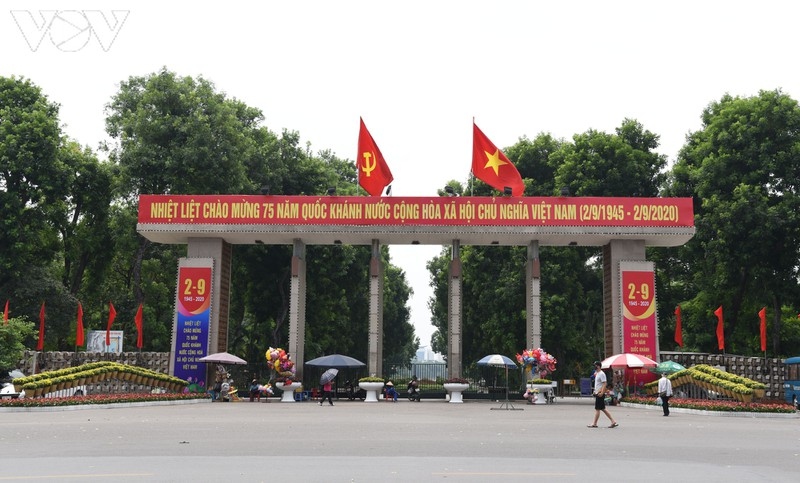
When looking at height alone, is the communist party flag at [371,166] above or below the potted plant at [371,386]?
above

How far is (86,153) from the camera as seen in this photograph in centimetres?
4594

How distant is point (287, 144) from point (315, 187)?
3.12 meters

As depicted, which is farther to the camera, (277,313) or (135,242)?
(277,313)

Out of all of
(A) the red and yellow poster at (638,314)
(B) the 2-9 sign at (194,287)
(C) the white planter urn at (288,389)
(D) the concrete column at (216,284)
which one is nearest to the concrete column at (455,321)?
(C) the white planter urn at (288,389)

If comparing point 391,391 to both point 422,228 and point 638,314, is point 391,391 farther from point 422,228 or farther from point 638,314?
point 638,314

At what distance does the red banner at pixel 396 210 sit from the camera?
111 feet

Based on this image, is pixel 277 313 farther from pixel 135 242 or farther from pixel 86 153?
pixel 86 153

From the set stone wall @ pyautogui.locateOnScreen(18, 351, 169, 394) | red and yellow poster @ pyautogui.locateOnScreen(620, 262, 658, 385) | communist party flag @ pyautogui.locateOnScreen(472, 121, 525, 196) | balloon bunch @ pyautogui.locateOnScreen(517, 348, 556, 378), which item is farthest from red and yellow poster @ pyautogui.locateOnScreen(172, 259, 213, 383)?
red and yellow poster @ pyautogui.locateOnScreen(620, 262, 658, 385)

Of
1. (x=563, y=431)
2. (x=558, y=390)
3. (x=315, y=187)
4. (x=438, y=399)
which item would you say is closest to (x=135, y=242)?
(x=315, y=187)

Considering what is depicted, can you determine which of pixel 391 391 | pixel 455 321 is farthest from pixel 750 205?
pixel 391 391

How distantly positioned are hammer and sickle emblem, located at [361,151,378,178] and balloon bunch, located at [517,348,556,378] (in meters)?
10.3

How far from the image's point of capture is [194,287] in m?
34.5

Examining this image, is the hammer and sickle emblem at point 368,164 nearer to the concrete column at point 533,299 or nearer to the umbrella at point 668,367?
the concrete column at point 533,299

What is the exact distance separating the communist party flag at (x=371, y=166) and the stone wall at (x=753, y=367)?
14.7m
